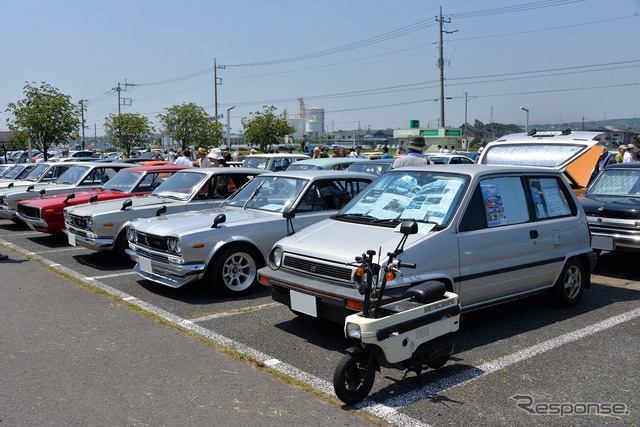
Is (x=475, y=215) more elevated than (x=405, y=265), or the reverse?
(x=475, y=215)

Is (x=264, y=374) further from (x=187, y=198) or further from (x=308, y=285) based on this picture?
(x=187, y=198)

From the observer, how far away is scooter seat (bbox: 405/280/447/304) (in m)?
4.29

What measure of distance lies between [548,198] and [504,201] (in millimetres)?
815

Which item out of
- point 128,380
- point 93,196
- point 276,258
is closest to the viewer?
point 128,380

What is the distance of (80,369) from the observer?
4773 millimetres

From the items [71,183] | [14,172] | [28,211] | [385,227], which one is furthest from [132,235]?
[14,172]

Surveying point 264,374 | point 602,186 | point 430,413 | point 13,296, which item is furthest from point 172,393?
point 602,186

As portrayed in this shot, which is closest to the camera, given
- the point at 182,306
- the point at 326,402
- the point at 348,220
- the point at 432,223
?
the point at 326,402

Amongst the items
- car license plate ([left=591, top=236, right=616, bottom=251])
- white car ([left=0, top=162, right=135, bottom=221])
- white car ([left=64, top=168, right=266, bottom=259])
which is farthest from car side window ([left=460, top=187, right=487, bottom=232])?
white car ([left=0, top=162, right=135, bottom=221])

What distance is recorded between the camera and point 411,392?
4.27 m

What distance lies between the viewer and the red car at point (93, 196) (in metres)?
10.7

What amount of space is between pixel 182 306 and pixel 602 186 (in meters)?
6.96

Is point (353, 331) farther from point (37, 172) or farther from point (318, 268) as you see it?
point (37, 172)

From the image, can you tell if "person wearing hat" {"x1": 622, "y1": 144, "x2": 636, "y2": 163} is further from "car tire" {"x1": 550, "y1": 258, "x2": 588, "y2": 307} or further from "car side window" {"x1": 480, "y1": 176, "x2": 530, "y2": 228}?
"car side window" {"x1": 480, "y1": 176, "x2": 530, "y2": 228}
